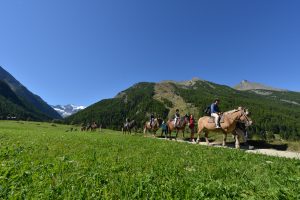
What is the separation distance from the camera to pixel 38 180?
7.47m

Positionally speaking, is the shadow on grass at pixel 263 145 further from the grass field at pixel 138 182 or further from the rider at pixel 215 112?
the grass field at pixel 138 182

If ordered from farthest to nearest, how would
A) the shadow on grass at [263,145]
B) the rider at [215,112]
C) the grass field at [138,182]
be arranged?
the rider at [215,112], the shadow on grass at [263,145], the grass field at [138,182]

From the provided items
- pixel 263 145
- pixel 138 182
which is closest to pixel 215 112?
pixel 263 145

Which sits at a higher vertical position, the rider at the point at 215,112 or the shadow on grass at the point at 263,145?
the rider at the point at 215,112

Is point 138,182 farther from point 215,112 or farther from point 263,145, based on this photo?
point 263,145

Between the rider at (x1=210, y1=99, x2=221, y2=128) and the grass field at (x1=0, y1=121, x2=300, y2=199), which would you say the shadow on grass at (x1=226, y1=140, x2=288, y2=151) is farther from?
the grass field at (x1=0, y1=121, x2=300, y2=199)

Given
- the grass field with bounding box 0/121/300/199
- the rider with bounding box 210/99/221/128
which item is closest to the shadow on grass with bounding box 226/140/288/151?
the rider with bounding box 210/99/221/128

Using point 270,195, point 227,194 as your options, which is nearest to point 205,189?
point 227,194

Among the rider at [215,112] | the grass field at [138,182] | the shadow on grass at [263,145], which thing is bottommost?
the grass field at [138,182]

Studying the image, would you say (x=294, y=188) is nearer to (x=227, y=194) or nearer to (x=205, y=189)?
(x=227, y=194)

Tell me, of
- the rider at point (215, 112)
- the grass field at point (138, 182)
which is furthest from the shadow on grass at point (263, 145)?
the grass field at point (138, 182)

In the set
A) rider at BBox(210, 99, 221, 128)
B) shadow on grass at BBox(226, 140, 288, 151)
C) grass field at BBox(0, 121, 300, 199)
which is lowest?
grass field at BBox(0, 121, 300, 199)

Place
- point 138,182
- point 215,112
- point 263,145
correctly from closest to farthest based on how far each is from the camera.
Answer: point 138,182 < point 263,145 < point 215,112

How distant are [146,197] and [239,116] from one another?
23235mm
